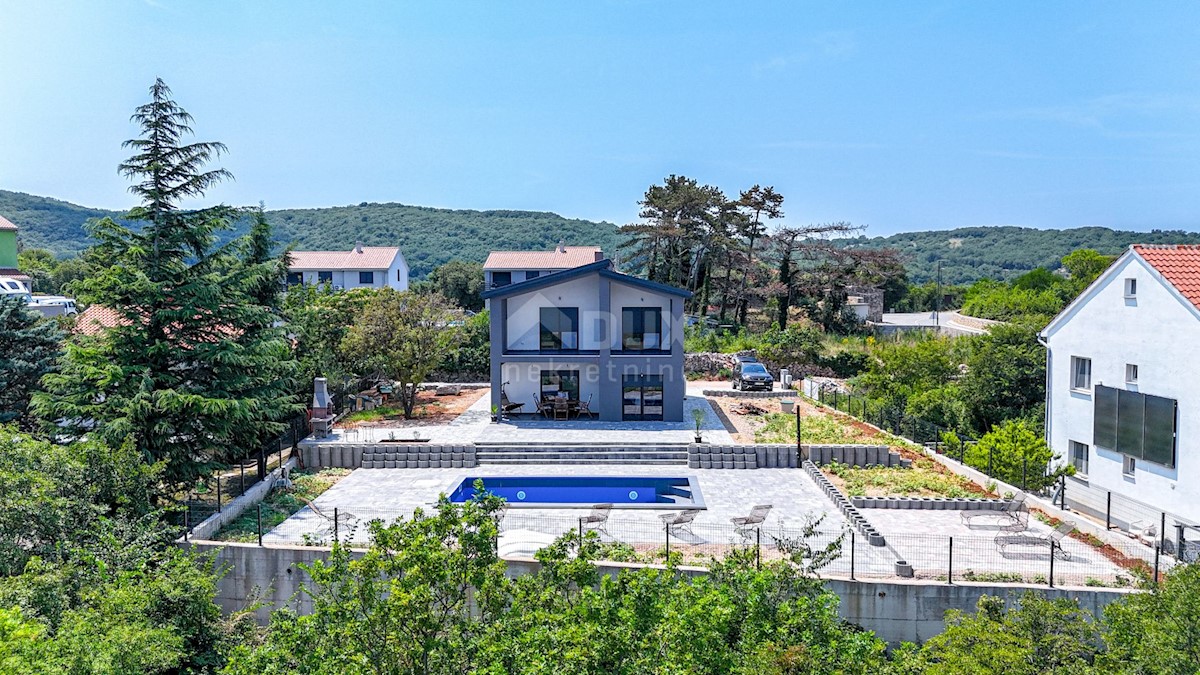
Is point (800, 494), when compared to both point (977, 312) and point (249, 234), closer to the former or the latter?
point (249, 234)

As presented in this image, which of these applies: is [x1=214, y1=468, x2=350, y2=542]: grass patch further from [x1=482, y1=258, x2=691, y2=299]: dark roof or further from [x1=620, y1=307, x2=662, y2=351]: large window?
[x1=620, y1=307, x2=662, y2=351]: large window

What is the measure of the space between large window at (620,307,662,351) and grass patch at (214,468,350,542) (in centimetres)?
1119

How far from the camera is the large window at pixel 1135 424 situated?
17.5 m

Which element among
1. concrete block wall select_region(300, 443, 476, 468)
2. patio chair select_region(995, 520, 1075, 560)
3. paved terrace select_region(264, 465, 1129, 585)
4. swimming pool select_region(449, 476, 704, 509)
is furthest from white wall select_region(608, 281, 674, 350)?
patio chair select_region(995, 520, 1075, 560)

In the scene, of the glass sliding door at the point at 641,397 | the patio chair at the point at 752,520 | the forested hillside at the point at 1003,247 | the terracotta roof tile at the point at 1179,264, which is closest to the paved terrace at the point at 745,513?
the patio chair at the point at 752,520

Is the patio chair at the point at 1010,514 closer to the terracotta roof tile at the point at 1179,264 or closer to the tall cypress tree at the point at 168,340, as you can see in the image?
the terracotta roof tile at the point at 1179,264

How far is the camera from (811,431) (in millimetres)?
25594

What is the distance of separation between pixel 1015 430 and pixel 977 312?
4991cm

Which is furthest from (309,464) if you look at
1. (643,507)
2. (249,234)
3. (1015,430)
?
(1015,430)

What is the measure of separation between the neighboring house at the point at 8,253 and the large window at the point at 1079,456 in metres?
60.6

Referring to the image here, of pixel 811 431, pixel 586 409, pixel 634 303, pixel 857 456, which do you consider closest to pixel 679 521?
pixel 857 456

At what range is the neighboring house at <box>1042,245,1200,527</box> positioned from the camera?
17188 millimetres

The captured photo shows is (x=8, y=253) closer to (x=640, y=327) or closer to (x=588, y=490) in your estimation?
(x=640, y=327)

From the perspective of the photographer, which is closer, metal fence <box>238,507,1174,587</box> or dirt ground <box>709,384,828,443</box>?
metal fence <box>238,507,1174,587</box>
